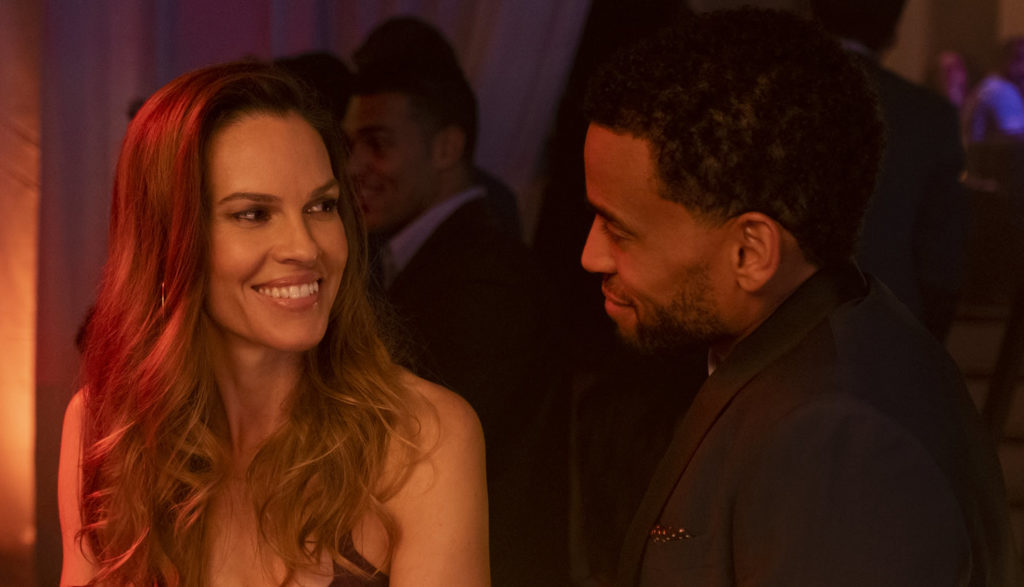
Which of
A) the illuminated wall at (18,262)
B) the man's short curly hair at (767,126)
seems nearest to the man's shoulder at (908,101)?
the man's short curly hair at (767,126)

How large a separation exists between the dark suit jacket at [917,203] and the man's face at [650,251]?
1.33m

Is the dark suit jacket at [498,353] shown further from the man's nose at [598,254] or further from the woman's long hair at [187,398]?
the man's nose at [598,254]

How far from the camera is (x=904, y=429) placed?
3.68 feet

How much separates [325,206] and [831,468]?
974 millimetres

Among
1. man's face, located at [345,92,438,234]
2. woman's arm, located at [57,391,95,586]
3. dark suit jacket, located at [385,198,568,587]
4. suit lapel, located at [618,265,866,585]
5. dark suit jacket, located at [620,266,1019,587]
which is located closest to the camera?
dark suit jacket, located at [620,266,1019,587]

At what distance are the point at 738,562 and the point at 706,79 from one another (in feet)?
2.01

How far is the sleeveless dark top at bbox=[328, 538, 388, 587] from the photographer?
165 centimetres

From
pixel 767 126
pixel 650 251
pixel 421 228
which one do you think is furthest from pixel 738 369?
pixel 421 228

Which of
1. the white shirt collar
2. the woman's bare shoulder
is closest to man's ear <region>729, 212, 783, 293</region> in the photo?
the woman's bare shoulder

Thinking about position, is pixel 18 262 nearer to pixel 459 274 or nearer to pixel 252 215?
pixel 459 274

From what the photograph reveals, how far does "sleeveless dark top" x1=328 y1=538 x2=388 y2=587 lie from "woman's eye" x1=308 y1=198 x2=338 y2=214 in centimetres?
55

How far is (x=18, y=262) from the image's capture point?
2.77m

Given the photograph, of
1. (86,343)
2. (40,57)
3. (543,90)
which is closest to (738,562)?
(86,343)

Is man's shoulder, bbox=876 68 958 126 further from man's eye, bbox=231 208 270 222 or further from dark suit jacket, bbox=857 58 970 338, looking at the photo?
man's eye, bbox=231 208 270 222
